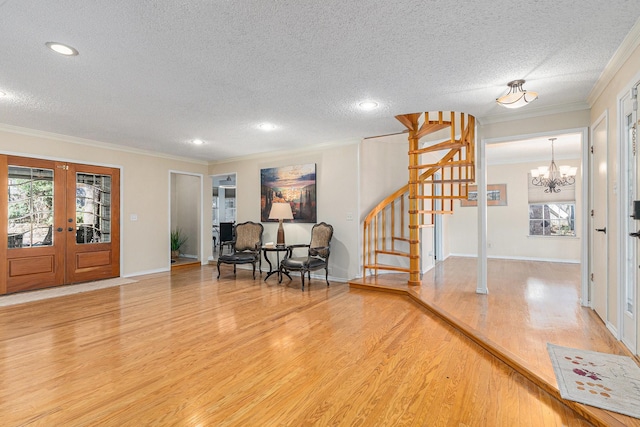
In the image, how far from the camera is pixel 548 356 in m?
2.33

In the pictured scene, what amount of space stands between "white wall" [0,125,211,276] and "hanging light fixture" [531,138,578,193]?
762cm

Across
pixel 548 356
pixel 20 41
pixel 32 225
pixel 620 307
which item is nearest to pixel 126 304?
pixel 32 225

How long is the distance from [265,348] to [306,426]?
1063mm

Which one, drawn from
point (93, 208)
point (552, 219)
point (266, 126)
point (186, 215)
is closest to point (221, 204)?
point (186, 215)

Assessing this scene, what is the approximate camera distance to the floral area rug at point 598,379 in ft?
5.90

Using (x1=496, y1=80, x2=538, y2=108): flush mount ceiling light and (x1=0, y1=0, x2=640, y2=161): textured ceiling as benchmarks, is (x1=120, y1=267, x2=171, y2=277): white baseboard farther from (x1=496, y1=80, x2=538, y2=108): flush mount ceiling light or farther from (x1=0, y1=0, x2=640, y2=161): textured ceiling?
(x1=496, y1=80, x2=538, y2=108): flush mount ceiling light

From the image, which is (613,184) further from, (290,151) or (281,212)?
(290,151)

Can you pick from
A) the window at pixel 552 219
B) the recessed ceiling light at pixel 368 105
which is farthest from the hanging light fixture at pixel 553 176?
the recessed ceiling light at pixel 368 105

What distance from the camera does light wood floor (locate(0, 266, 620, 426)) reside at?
1.77 meters

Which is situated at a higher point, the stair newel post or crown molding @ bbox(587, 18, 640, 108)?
crown molding @ bbox(587, 18, 640, 108)

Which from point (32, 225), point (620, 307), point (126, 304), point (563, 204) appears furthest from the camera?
point (563, 204)

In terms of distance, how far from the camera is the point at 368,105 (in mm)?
3680

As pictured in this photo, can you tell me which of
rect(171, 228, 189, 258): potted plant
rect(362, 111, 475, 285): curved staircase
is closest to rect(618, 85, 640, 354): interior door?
rect(362, 111, 475, 285): curved staircase

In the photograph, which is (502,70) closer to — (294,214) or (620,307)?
(620,307)
